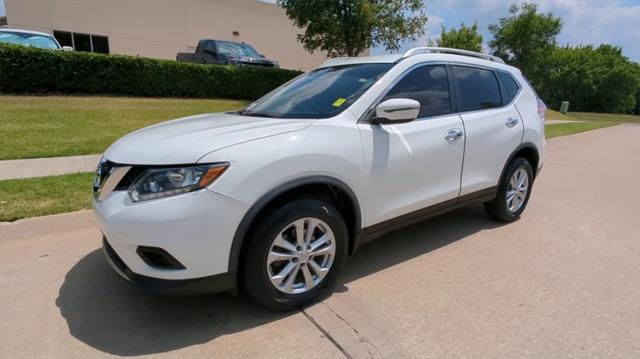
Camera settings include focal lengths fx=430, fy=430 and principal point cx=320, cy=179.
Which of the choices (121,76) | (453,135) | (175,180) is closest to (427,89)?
(453,135)

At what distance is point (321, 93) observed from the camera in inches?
139

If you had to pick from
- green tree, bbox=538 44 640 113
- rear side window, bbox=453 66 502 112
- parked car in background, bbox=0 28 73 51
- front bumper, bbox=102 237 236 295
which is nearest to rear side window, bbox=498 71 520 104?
rear side window, bbox=453 66 502 112

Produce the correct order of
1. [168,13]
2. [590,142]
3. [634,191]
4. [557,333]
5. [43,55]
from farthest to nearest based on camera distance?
[168,13] → [590,142] → [43,55] → [634,191] → [557,333]

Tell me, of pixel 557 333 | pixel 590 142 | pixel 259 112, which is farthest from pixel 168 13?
pixel 557 333

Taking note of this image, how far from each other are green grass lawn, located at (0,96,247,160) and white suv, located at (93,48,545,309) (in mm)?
5227

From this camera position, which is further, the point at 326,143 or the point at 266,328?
the point at 326,143

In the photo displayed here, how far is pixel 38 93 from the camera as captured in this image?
1114 centimetres

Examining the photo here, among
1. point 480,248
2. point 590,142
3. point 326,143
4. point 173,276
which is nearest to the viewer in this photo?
point 173,276

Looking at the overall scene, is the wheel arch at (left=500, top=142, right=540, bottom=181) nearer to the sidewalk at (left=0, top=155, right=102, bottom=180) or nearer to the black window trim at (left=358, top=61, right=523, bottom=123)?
the black window trim at (left=358, top=61, right=523, bottom=123)

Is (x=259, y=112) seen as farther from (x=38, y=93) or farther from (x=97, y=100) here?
(x=38, y=93)

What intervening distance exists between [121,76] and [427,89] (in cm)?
1087

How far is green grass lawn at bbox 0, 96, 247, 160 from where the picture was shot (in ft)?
24.3

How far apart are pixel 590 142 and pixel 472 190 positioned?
1187 centimetres

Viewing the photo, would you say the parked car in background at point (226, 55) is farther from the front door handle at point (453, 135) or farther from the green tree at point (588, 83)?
the green tree at point (588, 83)
